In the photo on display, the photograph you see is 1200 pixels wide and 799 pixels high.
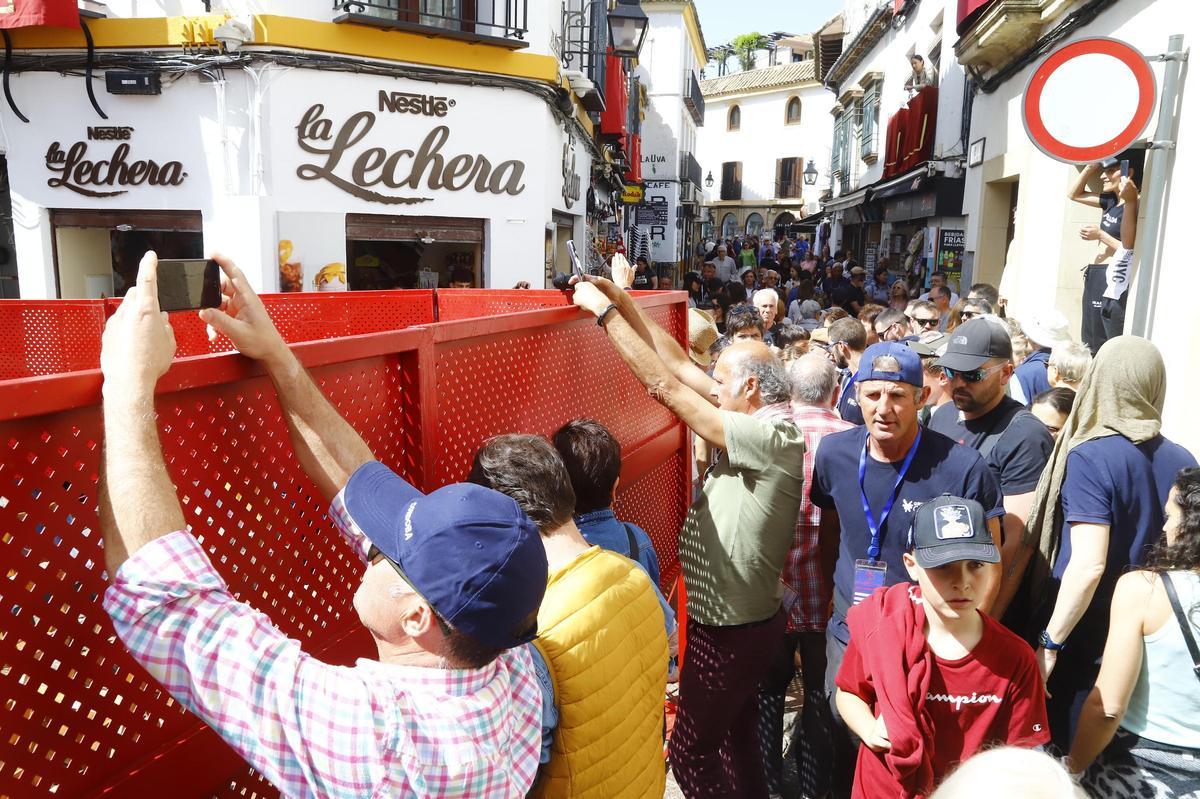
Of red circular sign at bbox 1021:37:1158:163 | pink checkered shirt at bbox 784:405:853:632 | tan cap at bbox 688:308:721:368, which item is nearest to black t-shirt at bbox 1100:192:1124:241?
red circular sign at bbox 1021:37:1158:163

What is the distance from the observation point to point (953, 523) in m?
2.26

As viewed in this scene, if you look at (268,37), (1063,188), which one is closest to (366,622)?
(1063,188)

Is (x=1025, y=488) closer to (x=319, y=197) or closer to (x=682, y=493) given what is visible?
(x=682, y=493)

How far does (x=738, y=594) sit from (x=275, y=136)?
895cm

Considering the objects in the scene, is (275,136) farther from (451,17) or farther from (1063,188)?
(1063,188)

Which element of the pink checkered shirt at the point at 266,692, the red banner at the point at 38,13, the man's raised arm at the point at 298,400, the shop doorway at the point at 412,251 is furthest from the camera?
the shop doorway at the point at 412,251

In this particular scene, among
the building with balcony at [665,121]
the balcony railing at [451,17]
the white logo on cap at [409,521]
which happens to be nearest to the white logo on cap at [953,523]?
the white logo on cap at [409,521]

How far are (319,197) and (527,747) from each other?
385 inches

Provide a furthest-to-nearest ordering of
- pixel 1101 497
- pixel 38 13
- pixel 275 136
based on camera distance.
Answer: pixel 275 136 < pixel 38 13 < pixel 1101 497

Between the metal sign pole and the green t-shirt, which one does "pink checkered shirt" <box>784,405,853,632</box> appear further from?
the metal sign pole

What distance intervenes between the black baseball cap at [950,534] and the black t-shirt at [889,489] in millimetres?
413

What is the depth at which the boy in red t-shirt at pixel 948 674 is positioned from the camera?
2.22 meters

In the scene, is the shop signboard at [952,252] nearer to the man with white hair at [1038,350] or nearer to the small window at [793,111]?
the man with white hair at [1038,350]

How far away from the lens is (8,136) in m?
10.3
